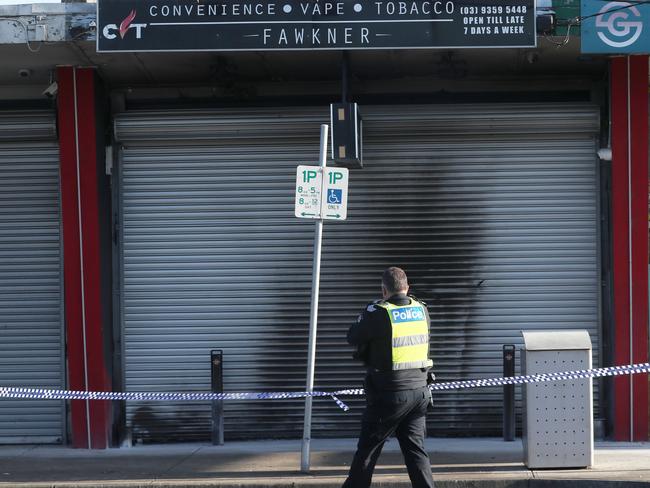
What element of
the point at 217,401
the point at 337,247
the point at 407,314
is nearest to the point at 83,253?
the point at 217,401

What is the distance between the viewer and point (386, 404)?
7.96m

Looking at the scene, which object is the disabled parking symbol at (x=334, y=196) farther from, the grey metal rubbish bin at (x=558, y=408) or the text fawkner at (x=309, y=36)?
the grey metal rubbish bin at (x=558, y=408)

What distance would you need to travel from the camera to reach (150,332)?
462 inches

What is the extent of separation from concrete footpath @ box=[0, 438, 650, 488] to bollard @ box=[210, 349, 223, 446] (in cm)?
15

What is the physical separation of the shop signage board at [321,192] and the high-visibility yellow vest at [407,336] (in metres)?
1.53

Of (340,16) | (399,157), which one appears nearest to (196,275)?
(399,157)

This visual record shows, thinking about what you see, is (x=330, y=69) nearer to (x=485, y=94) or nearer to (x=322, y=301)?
(x=485, y=94)

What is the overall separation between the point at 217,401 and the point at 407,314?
4048mm

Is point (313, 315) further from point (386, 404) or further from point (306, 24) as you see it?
point (306, 24)

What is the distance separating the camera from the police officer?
7.99 m

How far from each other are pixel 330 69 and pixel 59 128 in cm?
326

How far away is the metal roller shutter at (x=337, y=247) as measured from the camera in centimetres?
1148

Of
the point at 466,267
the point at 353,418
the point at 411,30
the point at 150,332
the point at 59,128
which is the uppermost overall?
the point at 411,30

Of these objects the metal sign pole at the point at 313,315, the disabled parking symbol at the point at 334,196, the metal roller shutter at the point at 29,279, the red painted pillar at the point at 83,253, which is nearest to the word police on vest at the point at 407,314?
the metal sign pole at the point at 313,315
